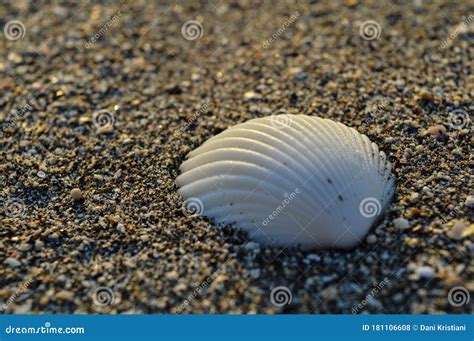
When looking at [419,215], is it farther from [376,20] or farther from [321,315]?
[376,20]

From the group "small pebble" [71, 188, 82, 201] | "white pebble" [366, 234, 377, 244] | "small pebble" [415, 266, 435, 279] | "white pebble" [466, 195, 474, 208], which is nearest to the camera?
"small pebble" [415, 266, 435, 279]

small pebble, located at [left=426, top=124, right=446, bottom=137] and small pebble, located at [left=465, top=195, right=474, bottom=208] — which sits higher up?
small pebble, located at [left=426, top=124, right=446, bottom=137]

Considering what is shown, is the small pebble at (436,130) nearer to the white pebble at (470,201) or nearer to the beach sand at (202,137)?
the beach sand at (202,137)

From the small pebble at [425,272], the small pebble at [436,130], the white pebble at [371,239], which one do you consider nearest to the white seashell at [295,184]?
the white pebble at [371,239]

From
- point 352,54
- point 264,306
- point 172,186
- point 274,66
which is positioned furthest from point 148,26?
point 264,306

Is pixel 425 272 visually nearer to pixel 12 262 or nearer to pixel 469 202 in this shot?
pixel 469 202

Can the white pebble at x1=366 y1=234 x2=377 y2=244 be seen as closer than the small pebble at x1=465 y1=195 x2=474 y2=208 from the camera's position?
Yes

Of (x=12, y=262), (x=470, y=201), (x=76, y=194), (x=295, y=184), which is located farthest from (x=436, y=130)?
(x=12, y=262)

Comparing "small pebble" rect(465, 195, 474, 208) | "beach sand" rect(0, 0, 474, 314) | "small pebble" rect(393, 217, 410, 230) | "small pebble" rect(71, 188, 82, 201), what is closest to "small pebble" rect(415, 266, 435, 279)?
"beach sand" rect(0, 0, 474, 314)

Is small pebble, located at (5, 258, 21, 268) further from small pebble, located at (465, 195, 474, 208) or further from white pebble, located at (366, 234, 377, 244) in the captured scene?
small pebble, located at (465, 195, 474, 208)

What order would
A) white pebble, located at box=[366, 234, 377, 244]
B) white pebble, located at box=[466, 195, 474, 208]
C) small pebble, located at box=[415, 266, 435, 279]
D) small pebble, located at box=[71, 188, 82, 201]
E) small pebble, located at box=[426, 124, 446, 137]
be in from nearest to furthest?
small pebble, located at box=[415, 266, 435, 279]
white pebble, located at box=[366, 234, 377, 244]
white pebble, located at box=[466, 195, 474, 208]
small pebble, located at box=[71, 188, 82, 201]
small pebble, located at box=[426, 124, 446, 137]
